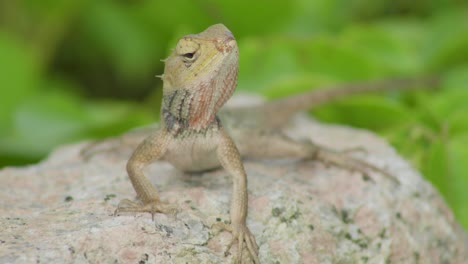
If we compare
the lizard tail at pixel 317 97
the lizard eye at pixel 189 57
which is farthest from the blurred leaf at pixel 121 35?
the lizard eye at pixel 189 57

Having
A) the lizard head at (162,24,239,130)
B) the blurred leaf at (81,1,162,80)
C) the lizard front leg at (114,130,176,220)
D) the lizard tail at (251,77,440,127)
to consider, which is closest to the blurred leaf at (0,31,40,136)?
the blurred leaf at (81,1,162,80)

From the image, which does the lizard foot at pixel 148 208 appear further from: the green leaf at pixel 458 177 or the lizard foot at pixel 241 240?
the green leaf at pixel 458 177

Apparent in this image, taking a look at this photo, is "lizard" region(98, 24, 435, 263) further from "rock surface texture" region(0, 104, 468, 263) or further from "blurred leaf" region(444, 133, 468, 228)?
"blurred leaf" region(444, 133, 468, 228)

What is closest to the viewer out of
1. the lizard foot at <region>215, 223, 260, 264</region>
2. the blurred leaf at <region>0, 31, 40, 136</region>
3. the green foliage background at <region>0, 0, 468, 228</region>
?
the lizard foot at <region>215, 223, 260, 264</region>


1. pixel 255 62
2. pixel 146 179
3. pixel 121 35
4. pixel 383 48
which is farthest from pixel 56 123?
pixel 146 179

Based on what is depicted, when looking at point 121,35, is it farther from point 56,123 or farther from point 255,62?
point 255,62

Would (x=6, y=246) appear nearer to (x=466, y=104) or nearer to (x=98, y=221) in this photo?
(x=98, y=221)

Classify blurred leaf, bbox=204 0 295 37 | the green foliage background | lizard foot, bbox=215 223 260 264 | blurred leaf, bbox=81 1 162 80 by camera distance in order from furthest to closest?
blurred leaf, bbox=81 1 162 80
blurred leaf, bbox=204 0 295 37
the green foliage background
lizard foot, bbox=215 223 260 264
